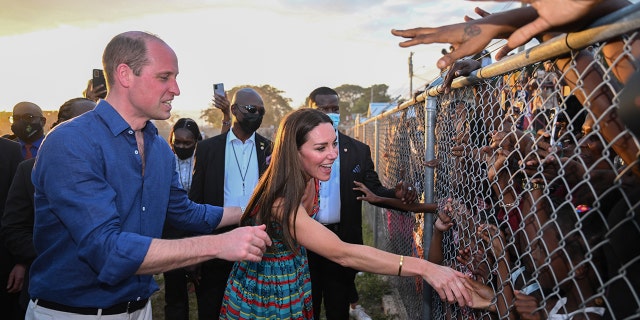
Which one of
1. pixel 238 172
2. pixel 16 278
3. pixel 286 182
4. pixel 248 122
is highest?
pixel 248 122

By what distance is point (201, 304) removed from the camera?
13.3 ft

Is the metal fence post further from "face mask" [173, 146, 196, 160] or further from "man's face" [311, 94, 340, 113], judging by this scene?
"face mask" [173, 146, 196, 160]

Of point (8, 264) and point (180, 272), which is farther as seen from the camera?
point (180, 272)

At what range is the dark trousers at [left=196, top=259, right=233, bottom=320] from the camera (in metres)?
4.02

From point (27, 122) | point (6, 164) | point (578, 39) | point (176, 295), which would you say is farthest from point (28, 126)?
point (578, 39)

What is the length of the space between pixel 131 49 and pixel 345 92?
289 feet

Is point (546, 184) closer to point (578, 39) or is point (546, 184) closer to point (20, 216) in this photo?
point (578, 39)

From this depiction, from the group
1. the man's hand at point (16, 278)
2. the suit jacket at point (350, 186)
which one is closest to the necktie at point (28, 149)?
the man's hand at point (16, 278)

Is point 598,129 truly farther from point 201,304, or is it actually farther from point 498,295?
point 201,304

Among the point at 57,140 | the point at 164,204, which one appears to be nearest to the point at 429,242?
the point at 164,204

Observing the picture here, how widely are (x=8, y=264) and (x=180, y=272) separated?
1.50 m

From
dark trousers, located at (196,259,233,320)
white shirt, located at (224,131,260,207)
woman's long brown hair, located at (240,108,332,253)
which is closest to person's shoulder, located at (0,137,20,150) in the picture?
white shirt, located at (224,131,260,207)

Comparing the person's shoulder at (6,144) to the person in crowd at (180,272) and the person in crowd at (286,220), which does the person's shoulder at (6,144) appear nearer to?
the person in crowd at (180,272)

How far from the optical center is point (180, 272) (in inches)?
174
